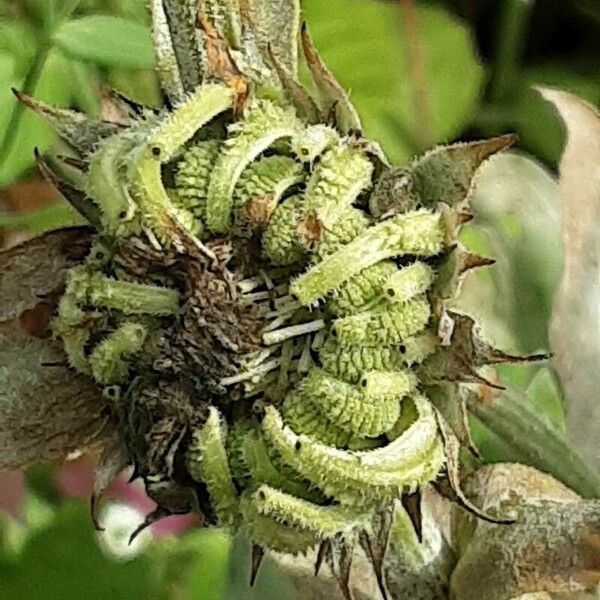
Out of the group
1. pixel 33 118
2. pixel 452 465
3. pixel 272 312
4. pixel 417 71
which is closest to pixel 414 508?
pixel 452 465

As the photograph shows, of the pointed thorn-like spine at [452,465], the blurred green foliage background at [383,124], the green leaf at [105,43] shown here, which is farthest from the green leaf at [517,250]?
the pointed thorn-like spine at [452,465]

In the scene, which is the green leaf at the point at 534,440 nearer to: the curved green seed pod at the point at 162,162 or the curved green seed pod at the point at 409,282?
the curved green seed pod at the point at 409,282

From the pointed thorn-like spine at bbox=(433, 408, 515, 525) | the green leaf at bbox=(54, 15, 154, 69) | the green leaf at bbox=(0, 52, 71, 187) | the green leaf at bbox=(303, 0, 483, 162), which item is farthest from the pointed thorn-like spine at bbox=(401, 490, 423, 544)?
the green leaf at bbox=(303, 0, 483, 162)

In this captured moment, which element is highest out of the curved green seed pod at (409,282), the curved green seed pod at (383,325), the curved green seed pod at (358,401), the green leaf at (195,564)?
the curved green seed pod at (409,282)

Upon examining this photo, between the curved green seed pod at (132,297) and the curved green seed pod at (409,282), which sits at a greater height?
the curved green seed pod at (409,282)

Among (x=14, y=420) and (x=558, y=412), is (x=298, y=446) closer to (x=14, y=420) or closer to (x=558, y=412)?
(x=14, y=420)

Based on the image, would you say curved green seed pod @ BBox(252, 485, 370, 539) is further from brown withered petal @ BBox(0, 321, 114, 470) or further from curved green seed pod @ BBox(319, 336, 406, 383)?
brown withered petal @ BBox(0, 321, 114, 470)
